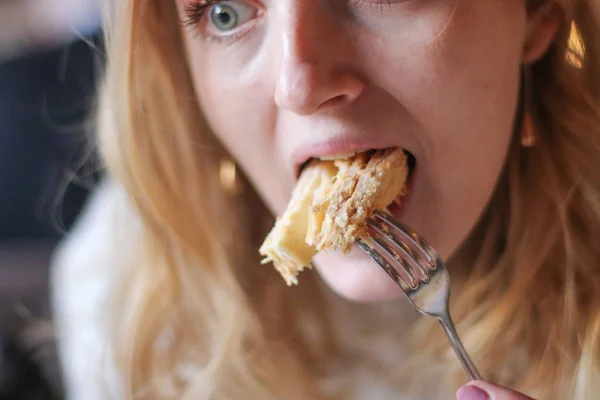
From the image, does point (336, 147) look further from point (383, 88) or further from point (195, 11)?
point (195, 11)

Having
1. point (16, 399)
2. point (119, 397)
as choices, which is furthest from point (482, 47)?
point (16, 399)

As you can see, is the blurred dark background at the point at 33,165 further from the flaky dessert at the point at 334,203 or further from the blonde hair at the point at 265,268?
the flaky dessert at the point at 334,203

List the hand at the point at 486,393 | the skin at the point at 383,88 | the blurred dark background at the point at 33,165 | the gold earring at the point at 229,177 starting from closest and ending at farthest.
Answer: the hand at the point at 486,393 → the skin at the point at 383,88 → the gold earring at the point at 229,177 → the blurred dark background at the point at 33,165

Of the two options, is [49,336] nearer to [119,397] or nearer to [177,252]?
[119,397]

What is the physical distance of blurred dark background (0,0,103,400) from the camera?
139 centimetres

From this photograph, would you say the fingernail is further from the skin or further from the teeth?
the teeth

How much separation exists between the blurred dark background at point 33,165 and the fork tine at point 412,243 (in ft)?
3.09

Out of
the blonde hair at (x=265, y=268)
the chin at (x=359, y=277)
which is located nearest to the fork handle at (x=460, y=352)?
the chin at (x=359, y=277)

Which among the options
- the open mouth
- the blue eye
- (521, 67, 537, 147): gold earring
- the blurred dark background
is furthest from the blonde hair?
the blurred dark background

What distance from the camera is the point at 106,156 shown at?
3.16ft

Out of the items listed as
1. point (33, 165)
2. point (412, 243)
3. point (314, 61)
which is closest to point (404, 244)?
point (412, 243)

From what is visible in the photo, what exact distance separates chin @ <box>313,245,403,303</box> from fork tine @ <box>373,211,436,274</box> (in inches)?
3.1

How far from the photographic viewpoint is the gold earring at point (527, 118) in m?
0.81

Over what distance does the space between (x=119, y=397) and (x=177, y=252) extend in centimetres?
28
